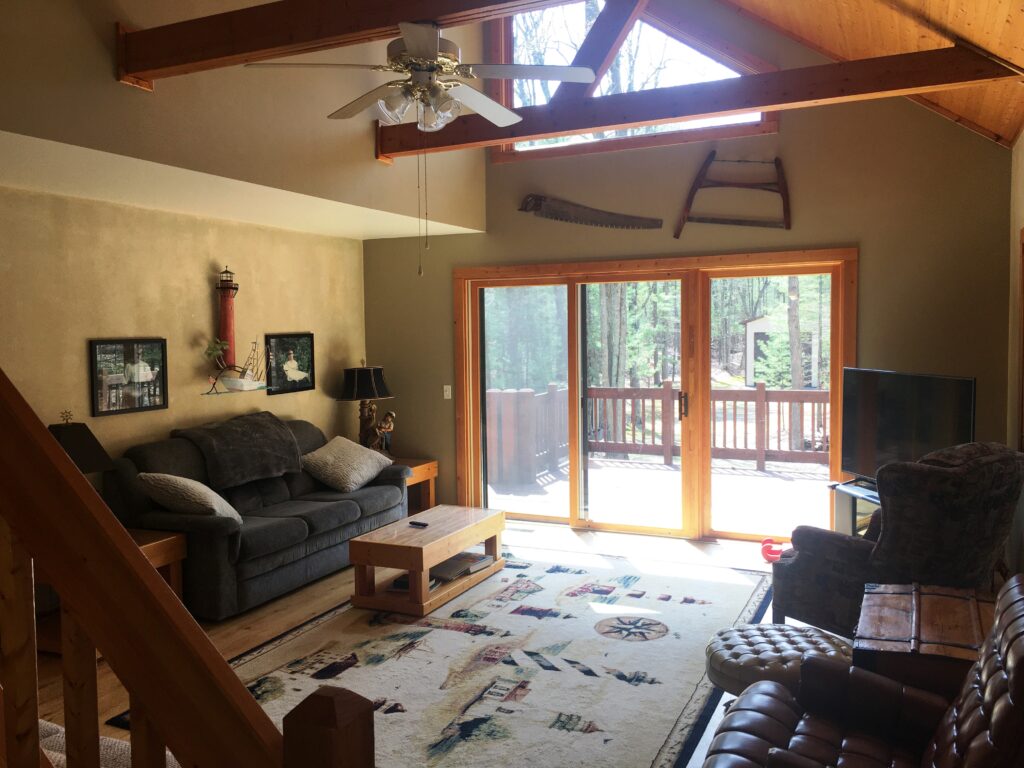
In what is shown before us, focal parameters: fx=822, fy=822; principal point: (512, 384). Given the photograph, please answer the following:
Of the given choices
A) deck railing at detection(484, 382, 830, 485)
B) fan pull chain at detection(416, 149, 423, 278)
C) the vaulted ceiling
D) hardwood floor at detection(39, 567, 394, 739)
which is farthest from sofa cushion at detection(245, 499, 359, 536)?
the vaulted ceiling

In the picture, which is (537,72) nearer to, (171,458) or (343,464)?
(171,458)

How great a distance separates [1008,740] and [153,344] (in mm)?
5009

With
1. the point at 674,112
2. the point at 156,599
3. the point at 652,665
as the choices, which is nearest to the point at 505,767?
the point at 652,665

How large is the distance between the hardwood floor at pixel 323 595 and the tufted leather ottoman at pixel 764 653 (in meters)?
1.91

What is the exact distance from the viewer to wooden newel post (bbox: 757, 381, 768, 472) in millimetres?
6055

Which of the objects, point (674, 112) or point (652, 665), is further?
point (674, 112)

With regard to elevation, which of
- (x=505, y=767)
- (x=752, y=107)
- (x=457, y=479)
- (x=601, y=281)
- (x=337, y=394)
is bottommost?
(x=505, y=767)

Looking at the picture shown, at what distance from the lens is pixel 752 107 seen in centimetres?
437

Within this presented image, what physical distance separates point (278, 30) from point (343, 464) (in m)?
3.31

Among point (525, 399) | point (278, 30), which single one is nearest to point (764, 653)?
point (278, 30)

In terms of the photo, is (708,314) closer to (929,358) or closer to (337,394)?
(929,358)

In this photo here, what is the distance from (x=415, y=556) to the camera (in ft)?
15.1

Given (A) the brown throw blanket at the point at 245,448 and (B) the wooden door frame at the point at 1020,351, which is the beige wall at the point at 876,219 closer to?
(B) the wooden door frame at the point at 1020,351

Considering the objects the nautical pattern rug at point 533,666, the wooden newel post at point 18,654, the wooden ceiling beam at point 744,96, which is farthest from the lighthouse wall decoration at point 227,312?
the wooden newel post at point 18,654
